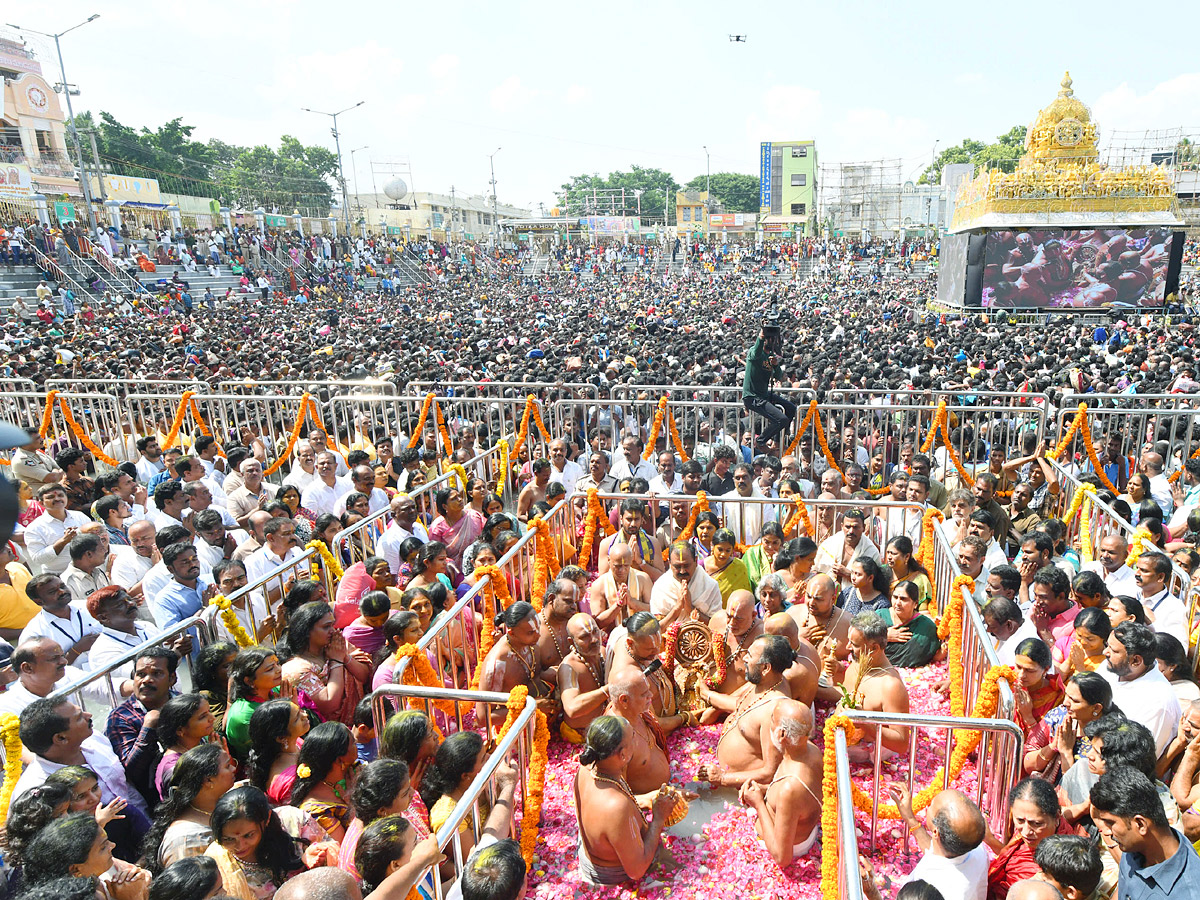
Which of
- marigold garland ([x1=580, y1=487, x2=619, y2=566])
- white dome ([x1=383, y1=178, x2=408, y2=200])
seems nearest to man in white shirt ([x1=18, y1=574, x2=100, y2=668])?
marigold garland ([x1=580, y1=487, x2=619, y2=566])

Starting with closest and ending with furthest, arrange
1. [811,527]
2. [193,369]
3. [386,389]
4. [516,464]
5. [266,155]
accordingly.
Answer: [811,527]
[516,464]
[386,389]
[193,369]
[266,155]

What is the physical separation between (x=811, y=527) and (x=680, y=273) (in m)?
42.8

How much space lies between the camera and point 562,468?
8203 mm

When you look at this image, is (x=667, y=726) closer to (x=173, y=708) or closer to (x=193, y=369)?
(x=173, y=708)

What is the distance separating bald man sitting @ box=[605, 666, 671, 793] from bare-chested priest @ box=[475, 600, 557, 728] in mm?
630

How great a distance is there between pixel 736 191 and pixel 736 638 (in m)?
104

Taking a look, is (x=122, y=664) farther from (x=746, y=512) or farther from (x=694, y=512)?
(x=746, y=512)

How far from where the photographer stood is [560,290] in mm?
40125

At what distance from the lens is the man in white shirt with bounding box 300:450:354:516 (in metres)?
7.47

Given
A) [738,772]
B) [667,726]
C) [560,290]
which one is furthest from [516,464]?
[560,290]

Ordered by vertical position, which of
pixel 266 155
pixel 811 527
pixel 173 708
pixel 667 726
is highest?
pixel 266 155

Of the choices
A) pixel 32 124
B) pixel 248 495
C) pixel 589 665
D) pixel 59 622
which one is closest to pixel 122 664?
pixel 59 622

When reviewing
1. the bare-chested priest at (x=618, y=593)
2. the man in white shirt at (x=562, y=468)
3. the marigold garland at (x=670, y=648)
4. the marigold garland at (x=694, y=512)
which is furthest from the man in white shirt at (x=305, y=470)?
the marigold garland at (x=670, y=648)

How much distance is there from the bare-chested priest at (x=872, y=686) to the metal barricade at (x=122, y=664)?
12.6 ft
